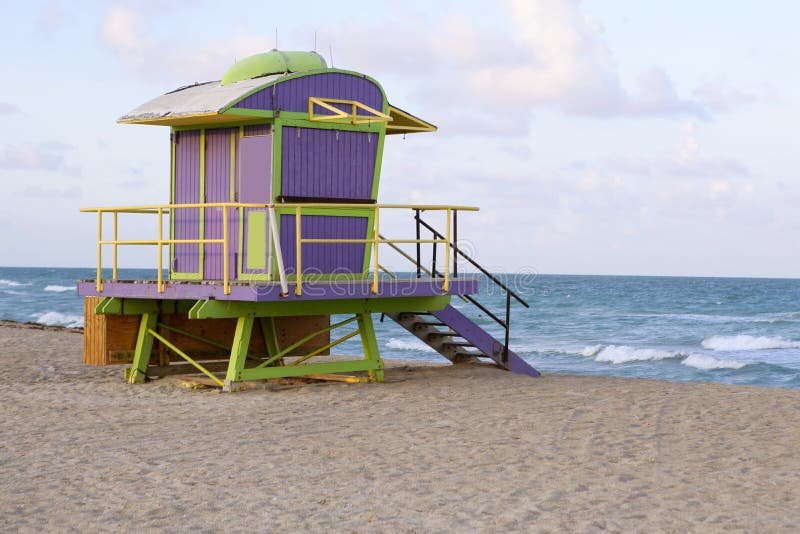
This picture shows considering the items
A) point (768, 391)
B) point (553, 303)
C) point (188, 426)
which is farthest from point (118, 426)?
point (553, 303)

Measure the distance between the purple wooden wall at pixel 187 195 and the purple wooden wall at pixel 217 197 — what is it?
20 centimetres

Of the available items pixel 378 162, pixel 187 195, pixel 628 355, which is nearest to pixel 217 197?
pixel 187 195

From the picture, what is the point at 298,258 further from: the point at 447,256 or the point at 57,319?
the point at 57,319

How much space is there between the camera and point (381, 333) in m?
39.5

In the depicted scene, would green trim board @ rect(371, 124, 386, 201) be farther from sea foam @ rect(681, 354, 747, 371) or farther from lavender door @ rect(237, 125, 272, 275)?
sea foam @ rect(681, 354, 747, 371)

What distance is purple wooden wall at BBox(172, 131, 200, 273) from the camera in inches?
578

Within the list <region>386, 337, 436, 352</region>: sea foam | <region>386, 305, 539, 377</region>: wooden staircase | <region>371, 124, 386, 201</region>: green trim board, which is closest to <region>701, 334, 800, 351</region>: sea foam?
<region>386, 337, 436, 352</region>: sea foam

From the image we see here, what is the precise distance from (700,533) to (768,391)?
8772 millimetres

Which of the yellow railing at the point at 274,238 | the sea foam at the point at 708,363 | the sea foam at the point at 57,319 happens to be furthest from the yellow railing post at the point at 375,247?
the sea foam at the point at 57,319

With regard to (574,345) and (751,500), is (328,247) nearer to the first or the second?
(751,500)

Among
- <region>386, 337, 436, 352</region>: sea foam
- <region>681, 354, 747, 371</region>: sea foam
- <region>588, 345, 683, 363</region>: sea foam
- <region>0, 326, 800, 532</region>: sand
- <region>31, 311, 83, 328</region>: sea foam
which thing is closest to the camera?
<region>0, 326, 800, 532</region>: sand

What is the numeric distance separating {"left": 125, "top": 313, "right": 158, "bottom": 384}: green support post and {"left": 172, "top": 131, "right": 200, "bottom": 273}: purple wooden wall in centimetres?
90

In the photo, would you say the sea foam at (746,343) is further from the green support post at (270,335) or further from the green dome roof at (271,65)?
the green dome roof at (271,65)

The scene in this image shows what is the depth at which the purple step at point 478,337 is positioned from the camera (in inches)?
645
